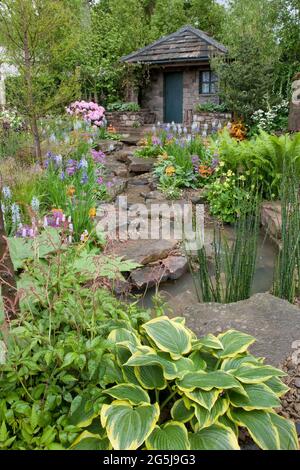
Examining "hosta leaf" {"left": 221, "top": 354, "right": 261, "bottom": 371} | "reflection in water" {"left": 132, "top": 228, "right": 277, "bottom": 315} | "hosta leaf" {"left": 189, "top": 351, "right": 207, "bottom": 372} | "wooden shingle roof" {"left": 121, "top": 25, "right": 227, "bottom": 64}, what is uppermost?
"wooden shingle roof" {"left": 121, "top": 25, "right": 227, "bottom": 64}

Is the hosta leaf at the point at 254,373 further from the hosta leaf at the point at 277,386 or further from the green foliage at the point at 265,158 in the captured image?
the green foliage at the point at 265,158

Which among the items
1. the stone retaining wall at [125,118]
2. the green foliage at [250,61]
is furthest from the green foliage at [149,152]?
the stone retaining wall at [125,118]

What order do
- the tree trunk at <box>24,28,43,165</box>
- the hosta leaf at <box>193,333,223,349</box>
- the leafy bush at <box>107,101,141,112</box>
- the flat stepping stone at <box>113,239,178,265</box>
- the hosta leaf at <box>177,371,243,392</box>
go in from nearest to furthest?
the hosta leaf at <box>177,371,243,392</box> < the hosta leaf at <box>193,333,223,349</box> < the flat stepping stone at <box>113,239,178,265</box> < the tree trunk at <box>24,28,43,165</box> < the leafy bush at <box>107,101,141,112</box>

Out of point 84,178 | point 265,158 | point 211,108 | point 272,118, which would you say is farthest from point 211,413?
point 211,108

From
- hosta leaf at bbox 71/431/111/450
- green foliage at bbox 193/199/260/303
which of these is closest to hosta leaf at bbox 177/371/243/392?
hosta leaf at bbox 71/431/111/450

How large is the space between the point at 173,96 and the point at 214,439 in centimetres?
1317

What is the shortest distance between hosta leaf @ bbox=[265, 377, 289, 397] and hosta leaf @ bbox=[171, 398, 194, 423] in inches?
14.8

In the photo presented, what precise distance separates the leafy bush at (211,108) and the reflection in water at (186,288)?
828 cm

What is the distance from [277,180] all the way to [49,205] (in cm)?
269

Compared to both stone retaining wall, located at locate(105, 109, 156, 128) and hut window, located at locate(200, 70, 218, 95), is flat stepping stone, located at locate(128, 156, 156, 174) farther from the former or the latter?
hut window, located at locate(200, 70, 218, 95)

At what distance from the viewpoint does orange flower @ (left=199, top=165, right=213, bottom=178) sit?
595 centimetres

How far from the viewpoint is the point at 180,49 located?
12.4m

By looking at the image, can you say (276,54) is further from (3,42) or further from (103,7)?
(103,7)

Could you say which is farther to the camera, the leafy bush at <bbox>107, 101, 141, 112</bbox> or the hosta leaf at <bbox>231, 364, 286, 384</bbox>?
the leafy bush at <bbox>107, 101, 141, 112</bbox>
